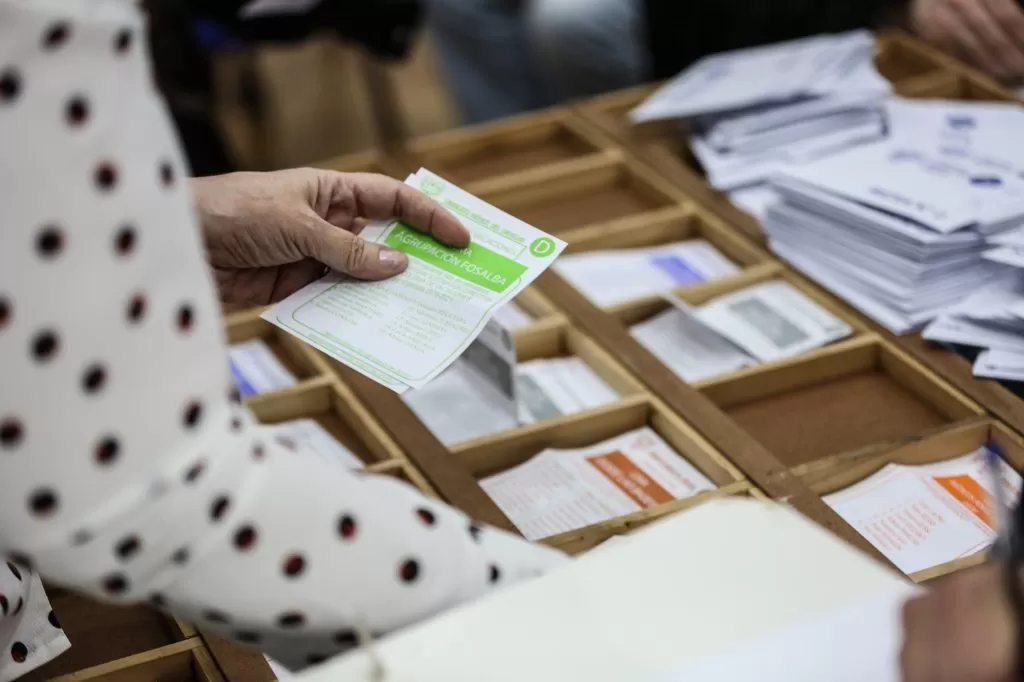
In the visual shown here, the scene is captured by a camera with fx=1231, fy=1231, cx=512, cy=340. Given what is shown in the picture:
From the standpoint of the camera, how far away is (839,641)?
83 centimetres

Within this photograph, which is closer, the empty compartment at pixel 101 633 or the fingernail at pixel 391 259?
the empty compartment at pixel 101 633

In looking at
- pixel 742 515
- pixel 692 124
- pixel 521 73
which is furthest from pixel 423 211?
pixel 521 73

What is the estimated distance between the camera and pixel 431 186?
61.7 inches

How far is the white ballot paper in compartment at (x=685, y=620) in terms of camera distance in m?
0.83

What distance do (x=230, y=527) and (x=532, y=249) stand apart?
0.70m

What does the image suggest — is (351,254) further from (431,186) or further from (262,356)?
(262,356)

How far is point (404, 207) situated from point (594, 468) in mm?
416

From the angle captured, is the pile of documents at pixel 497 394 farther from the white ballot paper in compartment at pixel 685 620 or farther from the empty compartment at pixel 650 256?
the white ballot paper in compartment at pixel 685 620

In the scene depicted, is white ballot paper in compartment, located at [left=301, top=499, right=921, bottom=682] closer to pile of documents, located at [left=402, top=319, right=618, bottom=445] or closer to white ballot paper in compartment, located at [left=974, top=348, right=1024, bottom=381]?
pile of documents, located at [left=402, top=319, right=618, bottom=445]

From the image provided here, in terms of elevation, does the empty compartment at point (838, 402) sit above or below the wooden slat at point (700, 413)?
below

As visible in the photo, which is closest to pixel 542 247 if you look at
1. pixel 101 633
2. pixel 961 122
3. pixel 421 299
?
pixel 421 299

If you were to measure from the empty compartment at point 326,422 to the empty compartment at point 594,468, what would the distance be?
5.8 inches

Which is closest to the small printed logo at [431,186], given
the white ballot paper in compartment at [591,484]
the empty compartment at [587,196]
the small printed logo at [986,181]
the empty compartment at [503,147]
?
the white ballot paper in compartment at [591,484]

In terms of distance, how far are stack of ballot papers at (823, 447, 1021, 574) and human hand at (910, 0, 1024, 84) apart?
113cm
